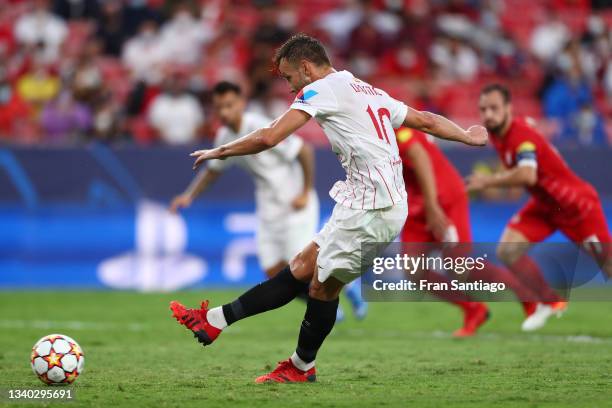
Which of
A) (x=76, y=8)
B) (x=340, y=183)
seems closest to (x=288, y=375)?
(x=340, y=183)

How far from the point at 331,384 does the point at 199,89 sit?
11449 millimetres

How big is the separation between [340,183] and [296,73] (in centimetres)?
82

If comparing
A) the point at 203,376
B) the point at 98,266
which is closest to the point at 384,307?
the point at 98,266

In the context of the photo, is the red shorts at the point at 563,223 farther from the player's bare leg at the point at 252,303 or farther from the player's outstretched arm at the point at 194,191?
the player's bare leg at the point at 252,303

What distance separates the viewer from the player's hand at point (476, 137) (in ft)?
23.5

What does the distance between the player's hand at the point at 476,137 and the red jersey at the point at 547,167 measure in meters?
2.96

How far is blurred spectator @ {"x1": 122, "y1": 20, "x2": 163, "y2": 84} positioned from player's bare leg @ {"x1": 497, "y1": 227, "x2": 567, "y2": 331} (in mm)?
9448

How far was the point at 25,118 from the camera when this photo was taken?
17.2m

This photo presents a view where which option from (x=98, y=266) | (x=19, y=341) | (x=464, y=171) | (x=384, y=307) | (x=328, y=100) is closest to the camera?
(x=328, y=100)

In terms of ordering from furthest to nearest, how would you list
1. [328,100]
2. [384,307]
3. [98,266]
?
[98,266] → [384,307] → [328,100]

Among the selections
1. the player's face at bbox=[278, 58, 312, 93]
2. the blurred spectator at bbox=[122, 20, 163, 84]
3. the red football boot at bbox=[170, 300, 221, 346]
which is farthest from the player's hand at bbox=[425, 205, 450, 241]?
the blurred spectator at bbox=[122, 20, 163, 84]

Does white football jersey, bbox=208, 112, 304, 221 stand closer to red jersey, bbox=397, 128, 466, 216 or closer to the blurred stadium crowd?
red jersey, bbox=397, 128, 466, 216

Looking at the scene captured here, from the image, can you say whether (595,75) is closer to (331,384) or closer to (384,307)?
(384,307)

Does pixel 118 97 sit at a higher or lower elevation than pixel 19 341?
higher
